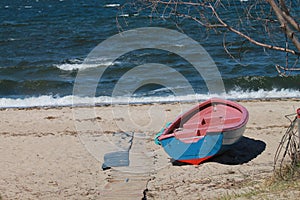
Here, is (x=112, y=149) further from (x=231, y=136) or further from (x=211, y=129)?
(x=231, y=136)

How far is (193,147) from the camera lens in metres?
11.0

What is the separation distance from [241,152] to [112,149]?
2577mm

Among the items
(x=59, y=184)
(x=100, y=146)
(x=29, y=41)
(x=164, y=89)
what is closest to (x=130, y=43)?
(x=29, y=41)

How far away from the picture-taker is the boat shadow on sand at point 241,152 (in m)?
11.2

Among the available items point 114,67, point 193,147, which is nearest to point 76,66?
point 114,67

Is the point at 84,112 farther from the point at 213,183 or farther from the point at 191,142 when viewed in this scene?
the point at 213,183

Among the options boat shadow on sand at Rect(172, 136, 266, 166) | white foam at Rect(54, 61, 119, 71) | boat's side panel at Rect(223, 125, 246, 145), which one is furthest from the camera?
white foam at Rect(54, 61, 119, 71)

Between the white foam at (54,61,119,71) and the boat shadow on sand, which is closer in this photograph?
the boat shadow on sand

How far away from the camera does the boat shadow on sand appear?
1116 centimetres

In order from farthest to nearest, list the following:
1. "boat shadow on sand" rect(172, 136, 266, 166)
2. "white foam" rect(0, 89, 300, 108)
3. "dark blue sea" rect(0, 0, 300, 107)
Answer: "dark blue sea" rect(0, 0, 300, 107) → "white foam" rect(0, 89, 300, 108) → "boat shadow on sand" rect(172, 136, 266, 166)

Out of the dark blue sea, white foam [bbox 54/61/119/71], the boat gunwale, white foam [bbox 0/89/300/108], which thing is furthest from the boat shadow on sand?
white foam [bbox 54/61/119/71]

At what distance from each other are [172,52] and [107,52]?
2.74 meters

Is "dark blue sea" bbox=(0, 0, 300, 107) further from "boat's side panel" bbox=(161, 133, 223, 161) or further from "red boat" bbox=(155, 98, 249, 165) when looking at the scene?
"boat's side panel" bbox=(161, 133, 223, 161)

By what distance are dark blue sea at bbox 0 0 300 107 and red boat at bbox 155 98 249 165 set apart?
1.98 metres
